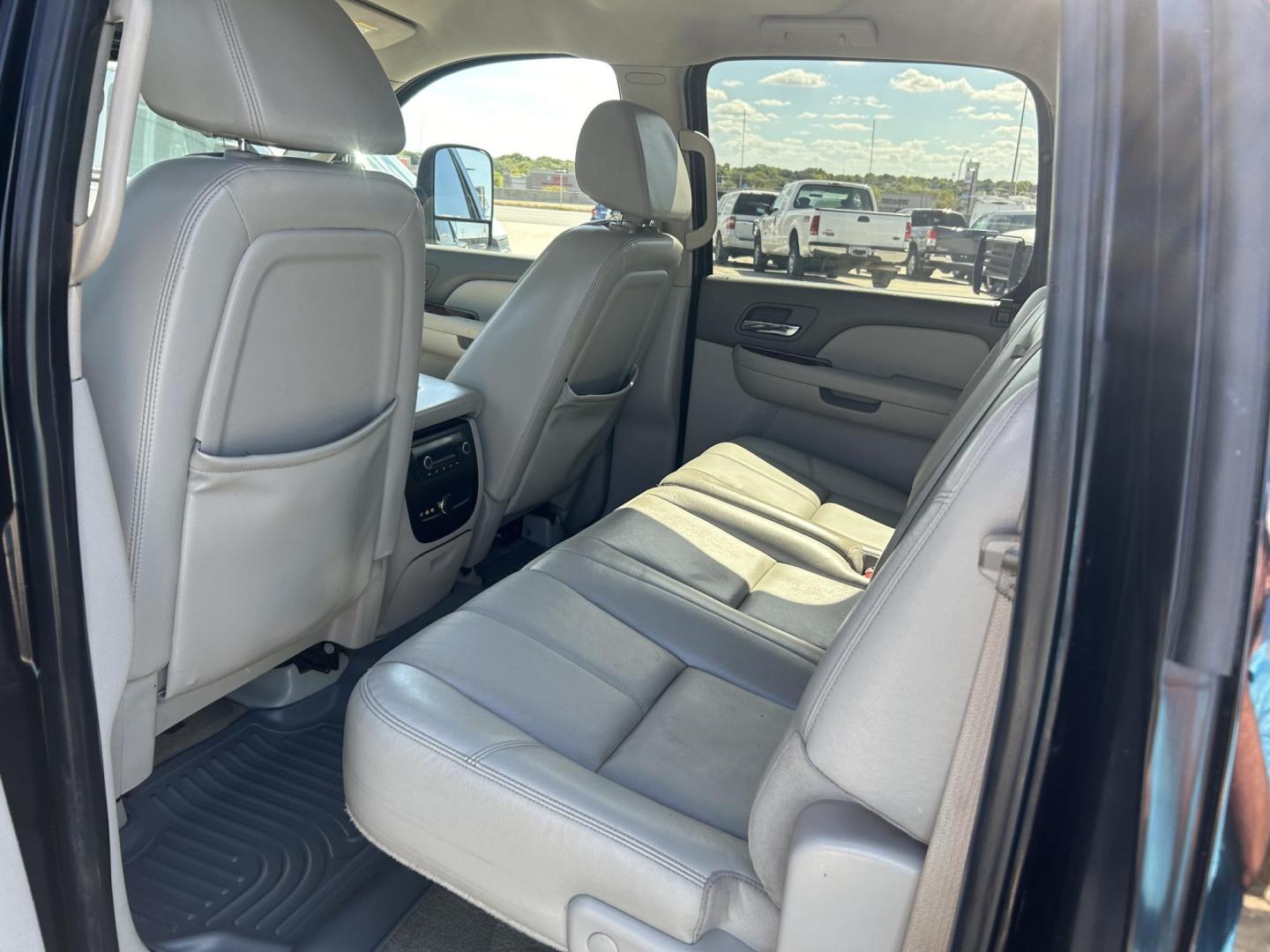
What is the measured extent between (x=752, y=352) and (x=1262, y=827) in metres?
2.30

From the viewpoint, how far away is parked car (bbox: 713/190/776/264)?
2799mm

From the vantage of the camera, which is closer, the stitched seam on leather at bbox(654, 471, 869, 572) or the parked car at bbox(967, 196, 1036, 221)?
the stitched seam on leather at bbox(654, 471, 869, 572)

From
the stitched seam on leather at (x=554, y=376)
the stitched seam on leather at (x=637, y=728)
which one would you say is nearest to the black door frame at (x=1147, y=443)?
the stitched seam on leather at (x=637, y=728)

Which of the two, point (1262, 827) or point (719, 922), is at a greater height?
point (1262, 827)

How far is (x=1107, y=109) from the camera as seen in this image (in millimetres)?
637

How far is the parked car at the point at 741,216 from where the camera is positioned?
280 cm

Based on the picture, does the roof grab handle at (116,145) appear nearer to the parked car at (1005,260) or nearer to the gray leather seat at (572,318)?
the gray leather seat at (572,318)

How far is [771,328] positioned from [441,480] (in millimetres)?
1244

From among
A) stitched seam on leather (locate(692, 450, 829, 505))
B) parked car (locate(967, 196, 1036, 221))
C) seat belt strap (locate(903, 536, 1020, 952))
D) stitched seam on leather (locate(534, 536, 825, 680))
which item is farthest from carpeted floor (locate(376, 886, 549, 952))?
parked car (locate(967, 196, 1036, 221))

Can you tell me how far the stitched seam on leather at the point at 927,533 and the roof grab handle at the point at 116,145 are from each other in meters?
0.76

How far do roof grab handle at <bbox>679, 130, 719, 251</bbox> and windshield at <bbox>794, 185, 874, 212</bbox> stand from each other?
0.76 feet

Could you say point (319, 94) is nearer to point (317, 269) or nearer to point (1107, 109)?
point (317, 269)

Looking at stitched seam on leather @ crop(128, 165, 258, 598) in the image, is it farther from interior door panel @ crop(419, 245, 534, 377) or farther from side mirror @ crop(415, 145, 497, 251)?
side mirror @ crop(415, 145, 497, 251)

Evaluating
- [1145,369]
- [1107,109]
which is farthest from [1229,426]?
[1107,109]
